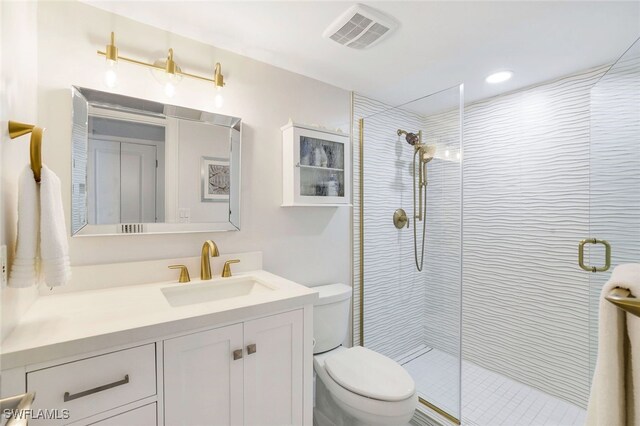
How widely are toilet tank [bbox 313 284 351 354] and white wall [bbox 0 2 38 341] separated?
49.4 inches

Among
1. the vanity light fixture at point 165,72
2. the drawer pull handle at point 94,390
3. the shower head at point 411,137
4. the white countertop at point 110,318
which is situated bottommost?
the drawer pull handle at point 94,390

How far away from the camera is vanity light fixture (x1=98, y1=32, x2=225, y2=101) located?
1274 mm

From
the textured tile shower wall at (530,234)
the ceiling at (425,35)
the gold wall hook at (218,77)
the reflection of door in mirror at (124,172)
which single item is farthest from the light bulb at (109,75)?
the textured tile shower wall at (530,234)

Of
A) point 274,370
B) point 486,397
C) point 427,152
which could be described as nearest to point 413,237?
point 427,152

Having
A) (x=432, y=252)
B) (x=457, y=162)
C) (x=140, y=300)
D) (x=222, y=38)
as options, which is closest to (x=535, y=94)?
(x=457, y=162)

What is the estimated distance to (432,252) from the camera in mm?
2035

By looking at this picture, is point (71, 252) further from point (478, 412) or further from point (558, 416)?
point (558, 416)

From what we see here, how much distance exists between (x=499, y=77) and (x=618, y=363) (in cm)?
208

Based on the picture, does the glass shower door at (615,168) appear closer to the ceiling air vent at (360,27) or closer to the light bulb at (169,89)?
the ceiling air vent at (360,27)

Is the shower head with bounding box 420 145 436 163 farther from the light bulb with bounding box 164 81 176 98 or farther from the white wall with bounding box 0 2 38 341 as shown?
the white wall with bounding box 0 2 38 341

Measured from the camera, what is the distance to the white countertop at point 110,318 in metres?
0.76

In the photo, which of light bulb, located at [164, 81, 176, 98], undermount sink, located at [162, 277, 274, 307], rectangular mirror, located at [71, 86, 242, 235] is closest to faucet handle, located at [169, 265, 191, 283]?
undermount sink, located at [162, 277, 274, 307]

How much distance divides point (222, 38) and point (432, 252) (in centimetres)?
187

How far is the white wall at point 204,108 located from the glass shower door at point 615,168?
1487 millimetres
